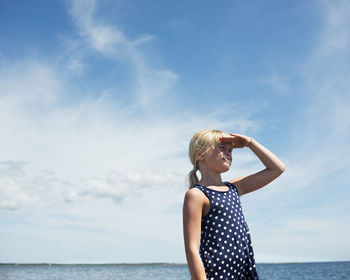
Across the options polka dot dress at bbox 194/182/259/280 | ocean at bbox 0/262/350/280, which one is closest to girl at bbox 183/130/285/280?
polka dot dress at bbox 194/182/259/280

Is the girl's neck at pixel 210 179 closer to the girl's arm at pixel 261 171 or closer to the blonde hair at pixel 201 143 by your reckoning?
the blonde hair at pixel 201 143

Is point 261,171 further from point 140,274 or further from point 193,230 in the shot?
point 140,274

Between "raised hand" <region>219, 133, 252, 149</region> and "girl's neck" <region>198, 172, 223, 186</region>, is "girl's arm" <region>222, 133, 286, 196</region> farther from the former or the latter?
"girl's neck" <region>198, 172, 223, 186</region>

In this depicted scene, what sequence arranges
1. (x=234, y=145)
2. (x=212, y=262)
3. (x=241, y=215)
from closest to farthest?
(x=212, y=262) → (x=241, y=215) → (x=234, y=145)

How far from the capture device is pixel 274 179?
3.42 metres

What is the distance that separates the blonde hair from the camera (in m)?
3.21

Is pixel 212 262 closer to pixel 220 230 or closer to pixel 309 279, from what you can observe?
pixel 220 230

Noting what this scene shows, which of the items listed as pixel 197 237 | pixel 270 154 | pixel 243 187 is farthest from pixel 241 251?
pixel 270 154

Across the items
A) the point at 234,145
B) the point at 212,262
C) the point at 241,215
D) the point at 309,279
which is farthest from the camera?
the point at 309,279

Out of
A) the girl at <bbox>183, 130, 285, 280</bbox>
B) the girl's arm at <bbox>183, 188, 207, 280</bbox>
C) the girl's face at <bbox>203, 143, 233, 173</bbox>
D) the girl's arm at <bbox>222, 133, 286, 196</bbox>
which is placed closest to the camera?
the girl's arm at <bbox>183, 188, 207, 280</bbox>

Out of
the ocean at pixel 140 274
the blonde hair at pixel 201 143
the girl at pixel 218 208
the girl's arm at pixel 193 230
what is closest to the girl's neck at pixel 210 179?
the girl at pixel 218 208

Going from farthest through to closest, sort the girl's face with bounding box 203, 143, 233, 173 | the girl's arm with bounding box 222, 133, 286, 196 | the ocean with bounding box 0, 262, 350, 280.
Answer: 1. the ocean with bounding box 0, 262, 350, 280
2. the girl's arm with bounding box 222, 133, 286, 196
3. the girl's face with bounding box 203, 143, 233, 173

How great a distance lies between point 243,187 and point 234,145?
0.42 meters

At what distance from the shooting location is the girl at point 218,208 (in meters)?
Result: 2.86
